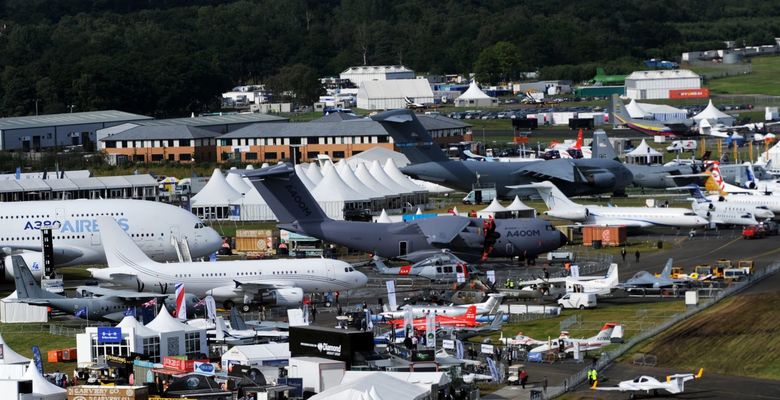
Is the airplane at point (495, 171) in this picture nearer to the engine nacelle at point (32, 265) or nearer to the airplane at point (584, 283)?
the airplane at point (584, 283)

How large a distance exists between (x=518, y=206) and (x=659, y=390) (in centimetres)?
4473

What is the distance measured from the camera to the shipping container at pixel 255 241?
3497 inches

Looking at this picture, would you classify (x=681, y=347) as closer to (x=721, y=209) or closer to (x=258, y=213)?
(x=721, y=209)

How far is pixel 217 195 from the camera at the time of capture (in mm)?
102250

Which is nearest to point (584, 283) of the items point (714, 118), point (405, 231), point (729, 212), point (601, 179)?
point (405, 231)

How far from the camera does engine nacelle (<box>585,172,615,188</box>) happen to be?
10356cm

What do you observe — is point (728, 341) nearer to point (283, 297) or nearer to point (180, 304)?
point (283, 297)

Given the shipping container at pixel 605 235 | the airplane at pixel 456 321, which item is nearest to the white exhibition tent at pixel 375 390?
the airplane at pixel 456 321

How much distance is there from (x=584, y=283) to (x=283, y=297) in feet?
44.6

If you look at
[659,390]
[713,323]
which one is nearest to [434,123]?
[713,323]

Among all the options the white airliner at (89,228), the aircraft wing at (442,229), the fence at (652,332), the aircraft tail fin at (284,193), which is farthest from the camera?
the aircraft wing at (442,229)

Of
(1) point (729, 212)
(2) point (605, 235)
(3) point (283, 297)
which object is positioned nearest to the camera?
(3) point (283, 297)

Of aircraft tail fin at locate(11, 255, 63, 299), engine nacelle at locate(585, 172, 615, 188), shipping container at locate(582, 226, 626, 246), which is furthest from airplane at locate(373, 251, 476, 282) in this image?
engine nacelle at locate(585, 172, 615, 188)

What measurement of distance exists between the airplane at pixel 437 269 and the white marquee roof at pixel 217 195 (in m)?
27.6
